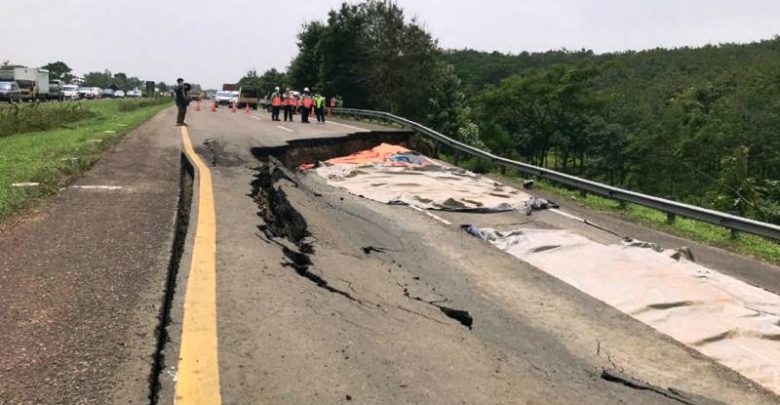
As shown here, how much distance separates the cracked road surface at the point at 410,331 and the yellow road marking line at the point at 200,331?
45 mm

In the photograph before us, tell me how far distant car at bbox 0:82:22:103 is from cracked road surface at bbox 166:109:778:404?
43249 millimetres

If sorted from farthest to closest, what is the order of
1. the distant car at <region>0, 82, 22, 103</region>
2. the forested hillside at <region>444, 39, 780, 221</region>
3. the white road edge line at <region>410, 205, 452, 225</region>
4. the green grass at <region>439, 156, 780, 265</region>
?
the forested hillside at <region>444, 39, 780, 221</region>, the distant car at <region>0, 82, 22, 103</region>, the white road edge line at <region>410, 205, 452, 225</region>, the green grass at <region>439, 156, 780, 265</region>

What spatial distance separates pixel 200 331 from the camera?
3.87 metres

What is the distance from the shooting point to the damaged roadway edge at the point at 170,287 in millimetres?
3250

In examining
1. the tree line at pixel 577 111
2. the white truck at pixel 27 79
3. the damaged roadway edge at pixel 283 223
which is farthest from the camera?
the white truck at pixel 27 79

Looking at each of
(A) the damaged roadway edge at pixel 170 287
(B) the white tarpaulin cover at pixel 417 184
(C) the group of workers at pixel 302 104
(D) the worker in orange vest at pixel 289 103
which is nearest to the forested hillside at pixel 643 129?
(C) the group of workers at pixel 302 104

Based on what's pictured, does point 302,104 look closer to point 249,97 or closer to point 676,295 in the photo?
point 249,97

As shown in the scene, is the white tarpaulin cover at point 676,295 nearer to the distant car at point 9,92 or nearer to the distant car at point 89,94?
the distant car at point 9,92

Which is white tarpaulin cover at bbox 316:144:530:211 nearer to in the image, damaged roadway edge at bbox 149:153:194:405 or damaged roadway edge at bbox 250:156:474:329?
damaged roadway edge at bbox 250:156:474:329

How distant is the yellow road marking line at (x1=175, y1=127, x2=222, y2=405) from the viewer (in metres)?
3.12

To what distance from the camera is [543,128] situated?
56.4 meters

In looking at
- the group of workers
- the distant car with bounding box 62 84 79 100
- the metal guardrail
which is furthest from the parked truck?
the metal guardrail

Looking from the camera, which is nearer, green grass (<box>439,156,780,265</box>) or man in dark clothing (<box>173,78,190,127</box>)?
green grass (<box>439,156,780,265</box>)

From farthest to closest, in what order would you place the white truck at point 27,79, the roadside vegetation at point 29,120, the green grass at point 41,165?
1. the white truck at point 27,79
2. the roadside vegetation at point 29,120
3. the green grass at point 41,165
